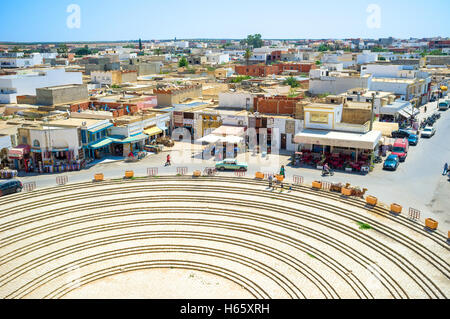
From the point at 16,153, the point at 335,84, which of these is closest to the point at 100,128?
the point at 16,153

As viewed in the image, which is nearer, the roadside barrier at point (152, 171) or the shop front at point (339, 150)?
the roadside barrier at point (152, 171)

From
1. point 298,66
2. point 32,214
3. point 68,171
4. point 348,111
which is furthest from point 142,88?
point 298,66

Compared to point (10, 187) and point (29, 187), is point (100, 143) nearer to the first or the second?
point (29, 187)

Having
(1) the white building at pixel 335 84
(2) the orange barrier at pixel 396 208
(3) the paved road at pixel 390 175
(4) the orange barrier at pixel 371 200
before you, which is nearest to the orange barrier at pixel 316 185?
(3) the paved road at pixel 390 175

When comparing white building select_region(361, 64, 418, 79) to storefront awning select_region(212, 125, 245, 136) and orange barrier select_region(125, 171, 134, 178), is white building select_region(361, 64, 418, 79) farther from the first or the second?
orange barrier select_region(125, 171, 134, 178)

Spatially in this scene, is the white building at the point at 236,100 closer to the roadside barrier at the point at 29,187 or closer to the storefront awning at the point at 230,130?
the storefront awning at the point at 230,130

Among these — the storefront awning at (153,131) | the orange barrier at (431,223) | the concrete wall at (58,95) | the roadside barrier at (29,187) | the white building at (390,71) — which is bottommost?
A: the orange barrier at (431,223)
